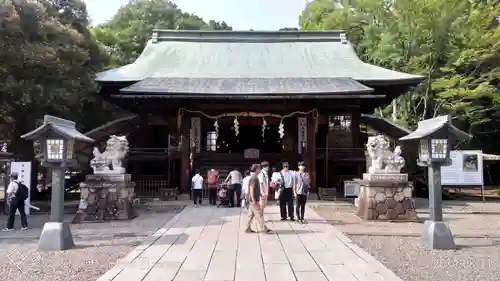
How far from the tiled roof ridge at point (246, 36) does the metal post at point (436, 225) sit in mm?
17574

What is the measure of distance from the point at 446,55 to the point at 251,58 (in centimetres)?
992

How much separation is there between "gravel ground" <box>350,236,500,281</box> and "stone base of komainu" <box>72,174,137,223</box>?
6367 mm

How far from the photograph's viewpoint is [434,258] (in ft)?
25.3

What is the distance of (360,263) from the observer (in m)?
7.02

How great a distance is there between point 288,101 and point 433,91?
32.9ft

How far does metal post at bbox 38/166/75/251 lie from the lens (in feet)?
27.6

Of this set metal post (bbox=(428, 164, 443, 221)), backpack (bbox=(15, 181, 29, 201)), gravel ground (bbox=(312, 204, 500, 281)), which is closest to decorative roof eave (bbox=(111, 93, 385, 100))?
gravel ground (bbox=(312, 204, 500, 281))

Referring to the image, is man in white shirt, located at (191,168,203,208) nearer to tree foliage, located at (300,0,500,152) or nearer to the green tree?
the green tree

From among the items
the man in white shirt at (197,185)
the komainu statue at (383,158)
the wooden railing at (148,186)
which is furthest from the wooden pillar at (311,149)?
the wooden railing at (148,186)

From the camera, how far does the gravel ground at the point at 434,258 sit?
21.6 ft

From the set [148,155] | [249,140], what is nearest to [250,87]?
[148,155]

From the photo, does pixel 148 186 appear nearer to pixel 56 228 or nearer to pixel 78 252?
pixel 56 228

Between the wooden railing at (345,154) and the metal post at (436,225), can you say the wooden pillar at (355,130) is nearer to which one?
the wooden railing at (345,154)

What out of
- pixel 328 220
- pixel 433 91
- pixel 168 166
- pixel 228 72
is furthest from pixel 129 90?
pixel 433 91
